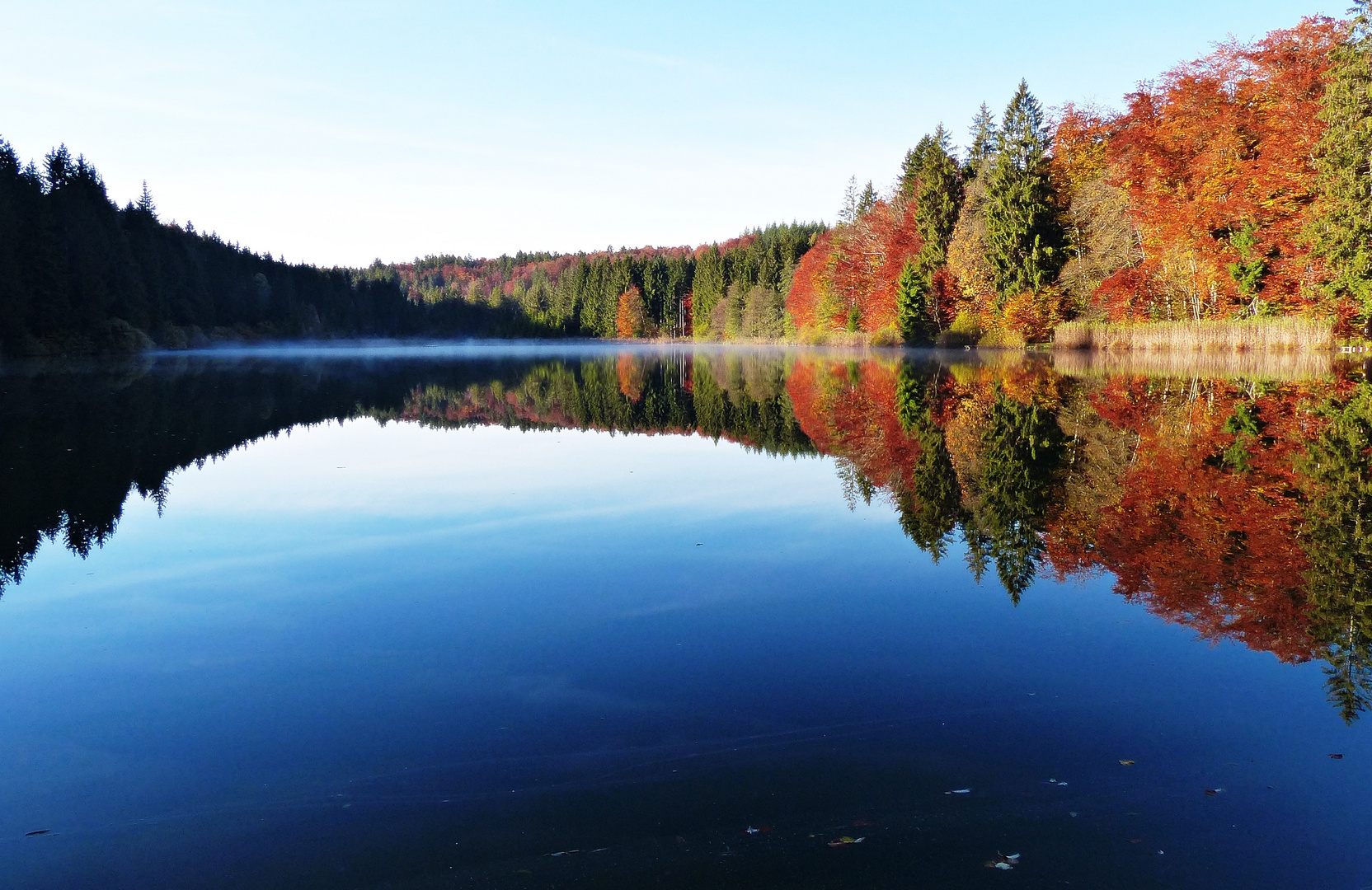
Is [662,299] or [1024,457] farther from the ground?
[662,299]

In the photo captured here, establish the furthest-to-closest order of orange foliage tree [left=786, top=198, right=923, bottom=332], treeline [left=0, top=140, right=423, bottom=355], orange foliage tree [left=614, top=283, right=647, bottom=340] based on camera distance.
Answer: orange foliage tree [left=614, top=283, right=647, bottom=340], orange foliage tree [left=786, top=198, right=923, bottom=332], treeline [left=0, top=140, right=423, bottom=355]

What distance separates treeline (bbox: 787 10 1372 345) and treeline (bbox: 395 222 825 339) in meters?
31.9

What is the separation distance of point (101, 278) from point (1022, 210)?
48.1m

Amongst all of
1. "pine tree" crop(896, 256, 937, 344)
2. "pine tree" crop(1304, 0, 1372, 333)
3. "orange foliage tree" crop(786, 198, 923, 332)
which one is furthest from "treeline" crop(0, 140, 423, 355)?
"pine tree" crop(1304, 0, 1372, 333)

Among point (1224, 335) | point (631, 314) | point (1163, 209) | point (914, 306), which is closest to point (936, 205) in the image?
point (914, 306)

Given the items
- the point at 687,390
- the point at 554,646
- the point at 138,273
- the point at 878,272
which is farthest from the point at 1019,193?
the point at 138,273

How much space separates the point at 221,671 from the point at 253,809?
55.2 inches

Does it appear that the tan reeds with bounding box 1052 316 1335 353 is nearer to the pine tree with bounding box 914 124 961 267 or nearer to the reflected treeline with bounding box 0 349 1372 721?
the reflected treeline with bounding box 0 349 1372 721

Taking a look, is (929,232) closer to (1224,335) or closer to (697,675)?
(1224,335)

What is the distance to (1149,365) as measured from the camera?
1046 inches

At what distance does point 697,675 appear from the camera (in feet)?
12.8

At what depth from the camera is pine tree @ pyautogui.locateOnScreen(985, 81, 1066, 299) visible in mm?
41406

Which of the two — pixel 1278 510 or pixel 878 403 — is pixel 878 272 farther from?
pixel 1278 510

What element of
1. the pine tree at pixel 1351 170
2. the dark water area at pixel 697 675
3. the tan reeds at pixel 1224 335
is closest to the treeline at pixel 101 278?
the dark water area at pixel 697 675
